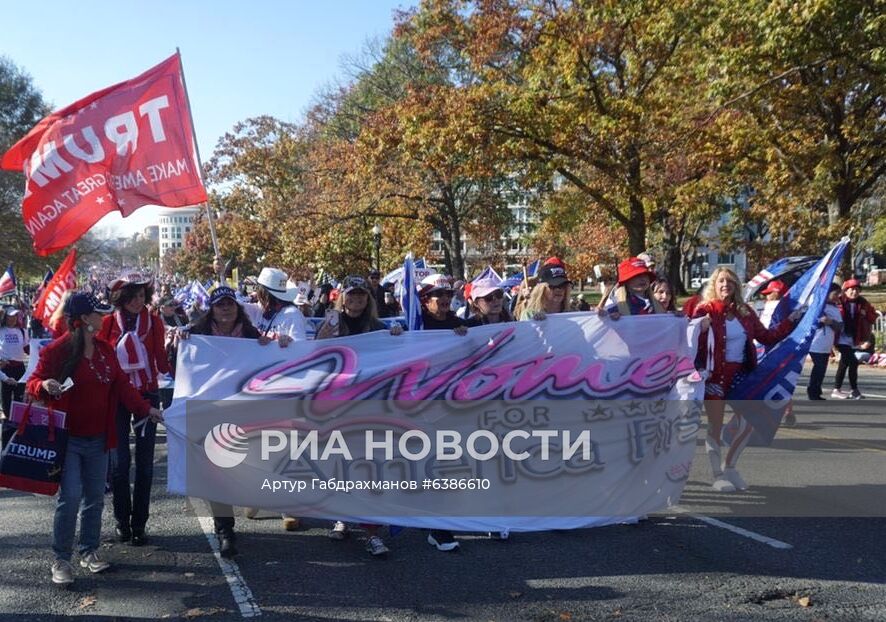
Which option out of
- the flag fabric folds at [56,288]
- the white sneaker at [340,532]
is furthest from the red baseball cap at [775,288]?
the flag fabric folds at [56,288]

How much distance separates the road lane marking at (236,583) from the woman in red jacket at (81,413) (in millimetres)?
725

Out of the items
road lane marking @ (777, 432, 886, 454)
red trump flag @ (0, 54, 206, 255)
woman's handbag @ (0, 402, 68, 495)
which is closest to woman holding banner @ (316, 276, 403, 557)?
woman's handbag @ (0, 402, 68, 495)

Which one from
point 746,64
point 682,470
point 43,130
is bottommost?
point 682,470

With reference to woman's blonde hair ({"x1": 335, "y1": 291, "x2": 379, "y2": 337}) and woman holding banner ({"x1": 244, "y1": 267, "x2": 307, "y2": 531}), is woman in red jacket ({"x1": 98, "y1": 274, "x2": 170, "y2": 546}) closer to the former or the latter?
woman holding banner ({"x1": 244, "y1": 267, "x2": 307, "y2": 531})

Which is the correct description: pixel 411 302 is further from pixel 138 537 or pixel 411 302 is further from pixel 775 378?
pixel 775 378

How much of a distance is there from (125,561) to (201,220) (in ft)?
158

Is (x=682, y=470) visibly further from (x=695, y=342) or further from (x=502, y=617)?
(x=502, y=617)

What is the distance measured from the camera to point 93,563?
219 inches

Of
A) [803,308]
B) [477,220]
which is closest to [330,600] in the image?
[803,308]

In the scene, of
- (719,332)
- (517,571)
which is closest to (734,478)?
(719,332)

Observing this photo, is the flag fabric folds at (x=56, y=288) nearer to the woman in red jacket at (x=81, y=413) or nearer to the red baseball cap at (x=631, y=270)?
the woman in red jacket at (x=81, y=413)

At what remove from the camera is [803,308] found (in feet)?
25.2

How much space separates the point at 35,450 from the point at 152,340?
A: 4.70 ft

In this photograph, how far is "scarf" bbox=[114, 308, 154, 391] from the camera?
643 cm
